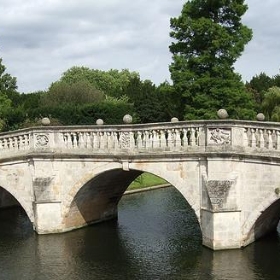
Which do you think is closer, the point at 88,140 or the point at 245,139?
the point at 245,139

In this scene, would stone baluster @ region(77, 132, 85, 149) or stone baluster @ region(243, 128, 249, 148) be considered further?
stone baluster @ region(77, 132, 85, 149)

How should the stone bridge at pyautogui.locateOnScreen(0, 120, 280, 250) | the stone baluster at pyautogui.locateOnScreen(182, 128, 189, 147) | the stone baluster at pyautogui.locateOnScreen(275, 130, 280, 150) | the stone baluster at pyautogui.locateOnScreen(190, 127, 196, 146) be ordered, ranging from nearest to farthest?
the stone baluster at pyautogui.locateOnScreen(275, 130, 280, 150) < the stone bridge at pyautogui.locateOnScreen(0, 120, 280, 250) < the stone baluster at pyautogui.locateOnScreen(190, 127, 196, 146) < the stone baluster at pyautogui.locateOnScreen(182, 128, 189, 147)

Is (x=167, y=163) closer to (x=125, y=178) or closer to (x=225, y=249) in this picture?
(x=225, y=249)

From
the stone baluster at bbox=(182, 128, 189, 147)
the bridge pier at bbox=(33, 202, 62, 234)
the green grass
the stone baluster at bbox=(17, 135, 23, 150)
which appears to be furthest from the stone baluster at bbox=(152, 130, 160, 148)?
the green grass

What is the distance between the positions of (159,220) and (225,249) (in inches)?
243

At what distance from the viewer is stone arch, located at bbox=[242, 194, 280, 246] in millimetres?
15289

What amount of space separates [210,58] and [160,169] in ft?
51.0

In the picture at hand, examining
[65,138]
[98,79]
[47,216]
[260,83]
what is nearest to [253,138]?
[65,138]

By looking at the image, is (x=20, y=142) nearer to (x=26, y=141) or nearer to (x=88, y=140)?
(x=26, y=141)

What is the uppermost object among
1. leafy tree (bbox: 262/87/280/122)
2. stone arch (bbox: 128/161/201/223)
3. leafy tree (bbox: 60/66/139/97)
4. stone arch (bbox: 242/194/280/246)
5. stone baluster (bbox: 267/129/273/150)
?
leafy tree (bbox: 60/66/139/97)

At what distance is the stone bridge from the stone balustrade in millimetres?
31

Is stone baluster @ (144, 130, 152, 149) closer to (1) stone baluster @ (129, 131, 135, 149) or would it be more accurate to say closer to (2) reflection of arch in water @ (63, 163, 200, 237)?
(1) stone baluster @ (129, 131, 135, 149)

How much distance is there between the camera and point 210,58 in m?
30.5

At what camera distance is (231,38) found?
3023 cm
